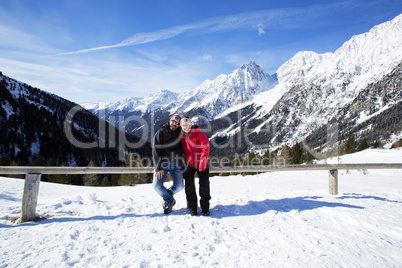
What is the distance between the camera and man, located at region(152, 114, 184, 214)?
442cm

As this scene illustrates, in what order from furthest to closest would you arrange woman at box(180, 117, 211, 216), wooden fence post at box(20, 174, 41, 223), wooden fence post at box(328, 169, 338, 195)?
wooden fence post at box(328, 169, 338, 195), woman at box(180, 117, 211, 216), wooden fence post at box(20, 174, 41, 223)

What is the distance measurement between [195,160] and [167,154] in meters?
0.63

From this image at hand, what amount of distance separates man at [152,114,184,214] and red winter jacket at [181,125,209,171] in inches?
6.2

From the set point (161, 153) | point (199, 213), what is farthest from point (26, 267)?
point (199, 213)

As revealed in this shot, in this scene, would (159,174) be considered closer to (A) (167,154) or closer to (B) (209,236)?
(A) (167,154)

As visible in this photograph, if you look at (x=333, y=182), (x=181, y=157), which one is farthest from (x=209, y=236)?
(x=333, y=182)

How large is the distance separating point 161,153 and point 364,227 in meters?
4.12

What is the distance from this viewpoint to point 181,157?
463cm

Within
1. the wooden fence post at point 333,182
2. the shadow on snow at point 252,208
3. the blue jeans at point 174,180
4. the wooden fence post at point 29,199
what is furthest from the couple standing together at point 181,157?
the wooden fence post at point 333,182

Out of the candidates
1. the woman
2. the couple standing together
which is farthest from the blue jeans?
the woman

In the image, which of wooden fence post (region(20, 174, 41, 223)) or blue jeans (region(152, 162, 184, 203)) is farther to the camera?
blue jeans (region(152, 162, 184, 203))

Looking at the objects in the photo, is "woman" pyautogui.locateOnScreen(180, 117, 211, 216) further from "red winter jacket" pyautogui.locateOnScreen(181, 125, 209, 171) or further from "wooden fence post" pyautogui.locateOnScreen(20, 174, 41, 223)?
"wooden fence post" pyautogui.locateOnScreen(20, 174, 41, 223)

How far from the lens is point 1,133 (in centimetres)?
6631

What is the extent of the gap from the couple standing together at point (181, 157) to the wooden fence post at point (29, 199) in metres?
2.40
